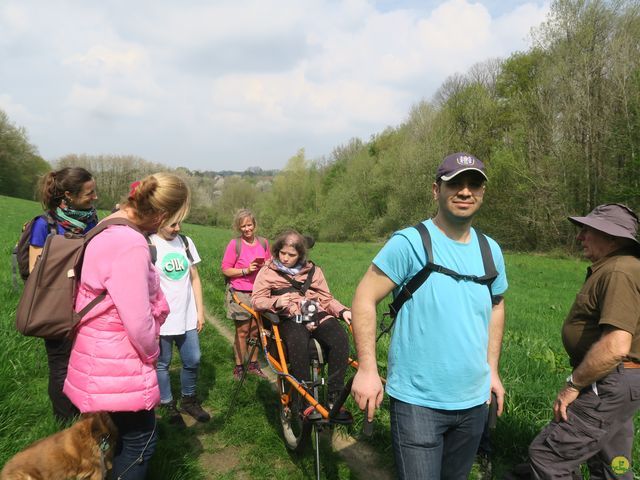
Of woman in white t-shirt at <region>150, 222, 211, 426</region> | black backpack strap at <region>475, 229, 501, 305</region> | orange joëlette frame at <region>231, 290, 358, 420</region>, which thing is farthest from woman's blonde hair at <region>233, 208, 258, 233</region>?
black backpack strap at <region>475, 229, 501, 305</region>

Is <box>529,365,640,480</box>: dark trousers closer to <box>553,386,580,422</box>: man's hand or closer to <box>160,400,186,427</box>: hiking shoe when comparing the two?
<box>553,386,580,422</box>: man's hand

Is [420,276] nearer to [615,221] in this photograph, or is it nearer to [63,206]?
[615,221]

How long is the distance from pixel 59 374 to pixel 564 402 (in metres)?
3.28

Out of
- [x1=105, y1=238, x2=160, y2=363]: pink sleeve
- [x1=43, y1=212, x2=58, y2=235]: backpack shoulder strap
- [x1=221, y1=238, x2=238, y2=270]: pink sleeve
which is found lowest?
[x1=221, y1=238, x2=238, y2=270]: pink sleeve

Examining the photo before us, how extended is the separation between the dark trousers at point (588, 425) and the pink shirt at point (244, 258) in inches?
149

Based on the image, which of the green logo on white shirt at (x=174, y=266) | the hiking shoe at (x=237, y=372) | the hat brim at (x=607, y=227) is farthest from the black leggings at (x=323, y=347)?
the hat brim at (x=607, y=227)

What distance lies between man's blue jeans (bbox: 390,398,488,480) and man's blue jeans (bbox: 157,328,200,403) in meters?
2.67

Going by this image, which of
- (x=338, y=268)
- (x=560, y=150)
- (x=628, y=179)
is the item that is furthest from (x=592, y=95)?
(x=338, y=268)

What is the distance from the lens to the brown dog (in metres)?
2.11

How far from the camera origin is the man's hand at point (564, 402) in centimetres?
259

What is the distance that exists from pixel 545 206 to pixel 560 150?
324cm

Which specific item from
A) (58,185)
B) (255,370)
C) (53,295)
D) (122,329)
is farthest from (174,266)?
(255,370)

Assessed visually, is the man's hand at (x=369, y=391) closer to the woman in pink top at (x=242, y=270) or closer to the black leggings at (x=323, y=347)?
the black leggings at (x=323, y=347)

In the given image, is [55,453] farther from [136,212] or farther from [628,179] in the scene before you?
[628,179]
